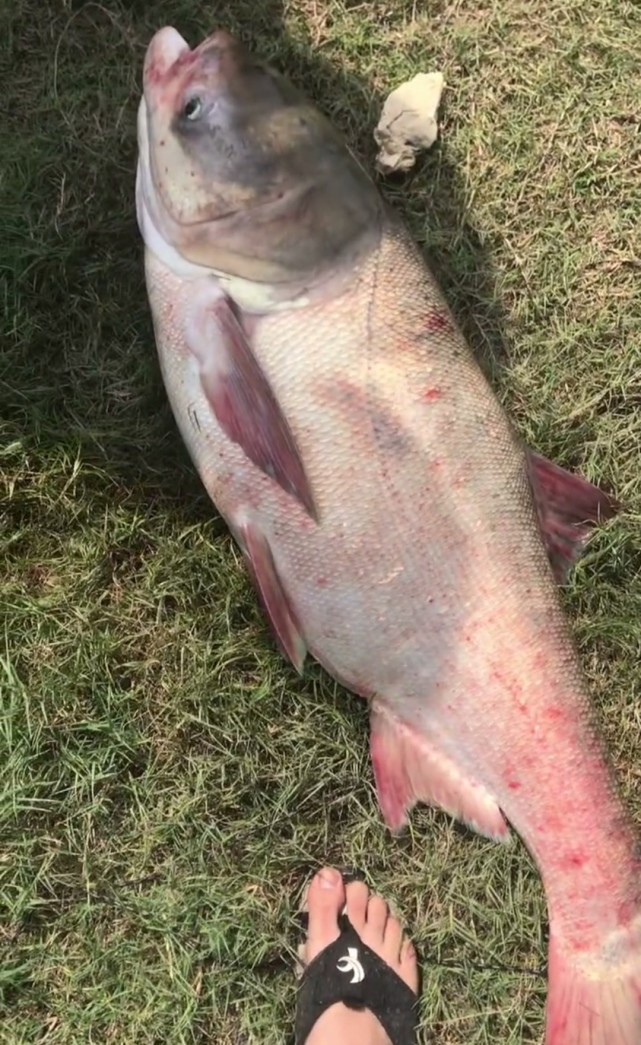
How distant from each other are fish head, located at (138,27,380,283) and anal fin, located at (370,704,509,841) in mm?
1202

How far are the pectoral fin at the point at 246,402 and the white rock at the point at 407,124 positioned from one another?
0.91 m

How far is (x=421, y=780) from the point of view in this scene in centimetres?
261

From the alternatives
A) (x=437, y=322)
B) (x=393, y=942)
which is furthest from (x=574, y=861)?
(x=437, y=322)

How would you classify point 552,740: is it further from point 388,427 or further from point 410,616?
point 388,427

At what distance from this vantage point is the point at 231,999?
108 inches

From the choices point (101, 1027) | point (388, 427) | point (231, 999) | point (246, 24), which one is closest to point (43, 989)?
point (101, 1027)

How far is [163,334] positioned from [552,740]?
1.40 meters

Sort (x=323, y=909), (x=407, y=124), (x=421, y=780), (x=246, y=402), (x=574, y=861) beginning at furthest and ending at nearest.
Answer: (x=407, y=124)
(x=323, y=909)
(x=421, y=780)
(x=574, y=861)
(x=246, y=402)

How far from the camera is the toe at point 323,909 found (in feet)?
9.23

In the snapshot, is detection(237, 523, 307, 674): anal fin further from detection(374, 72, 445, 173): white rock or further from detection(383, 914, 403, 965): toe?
detection(374, 72, 445, 173): white rock

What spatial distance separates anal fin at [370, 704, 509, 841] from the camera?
2.55m

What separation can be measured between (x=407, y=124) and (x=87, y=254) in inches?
40.6

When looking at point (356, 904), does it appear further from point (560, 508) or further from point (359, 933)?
point (560, 508)

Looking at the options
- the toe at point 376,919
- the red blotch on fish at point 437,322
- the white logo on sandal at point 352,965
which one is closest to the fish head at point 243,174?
the red blotch on fish at point 437,322
